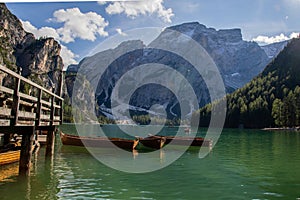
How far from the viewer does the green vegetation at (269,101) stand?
131 metres

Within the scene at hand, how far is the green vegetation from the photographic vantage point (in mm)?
130750

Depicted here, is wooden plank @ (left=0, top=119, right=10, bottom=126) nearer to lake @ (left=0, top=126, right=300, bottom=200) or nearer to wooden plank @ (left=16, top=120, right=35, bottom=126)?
wooden plank @ (left=16, top=120, right=35, bottom=126)

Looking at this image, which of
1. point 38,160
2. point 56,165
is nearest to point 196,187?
point 56,165

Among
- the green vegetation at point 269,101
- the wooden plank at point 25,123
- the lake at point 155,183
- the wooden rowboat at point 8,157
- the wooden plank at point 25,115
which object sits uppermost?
the green vegetation at point 269,101

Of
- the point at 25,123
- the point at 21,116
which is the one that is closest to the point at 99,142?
the point at 25,123

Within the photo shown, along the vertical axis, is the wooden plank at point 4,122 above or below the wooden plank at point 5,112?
below

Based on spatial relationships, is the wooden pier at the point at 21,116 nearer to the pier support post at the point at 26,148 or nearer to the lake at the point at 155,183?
the pier support post at the point at 26,148

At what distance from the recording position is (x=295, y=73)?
603ft

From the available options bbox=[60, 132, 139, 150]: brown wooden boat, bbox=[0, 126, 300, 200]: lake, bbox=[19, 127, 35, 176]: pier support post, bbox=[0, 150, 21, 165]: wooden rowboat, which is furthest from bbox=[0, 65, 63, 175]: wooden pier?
bbox=[60, 132, 139, 150]: brown wooden boat

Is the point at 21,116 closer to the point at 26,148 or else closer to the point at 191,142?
the point at 26,148

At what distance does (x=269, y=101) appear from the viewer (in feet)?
548

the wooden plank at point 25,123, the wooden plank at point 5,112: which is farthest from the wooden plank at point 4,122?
the wooden plank at point 25,123

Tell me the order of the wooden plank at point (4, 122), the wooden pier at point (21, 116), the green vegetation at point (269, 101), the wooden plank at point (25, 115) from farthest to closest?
the green vegetation at point (269, 101), the wooden plank at point (25, 115), the wooden pier at point (21, 116), the wooden plank at point (4, 122)

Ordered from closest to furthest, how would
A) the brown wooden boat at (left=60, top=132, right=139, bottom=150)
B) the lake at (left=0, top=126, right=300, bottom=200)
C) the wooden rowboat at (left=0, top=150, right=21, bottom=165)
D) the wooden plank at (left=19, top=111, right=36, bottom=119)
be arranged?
the wooden plank at (left=19, top=111, right=36, bottom=119) < the lake at (left=0, top=126, right=300, bottom=200) < the wooden rowboat at (left=0, top=150, right=21, bottom=165) < the brown wooden boat at (left=60, top=132, right=139, bottom=150)
